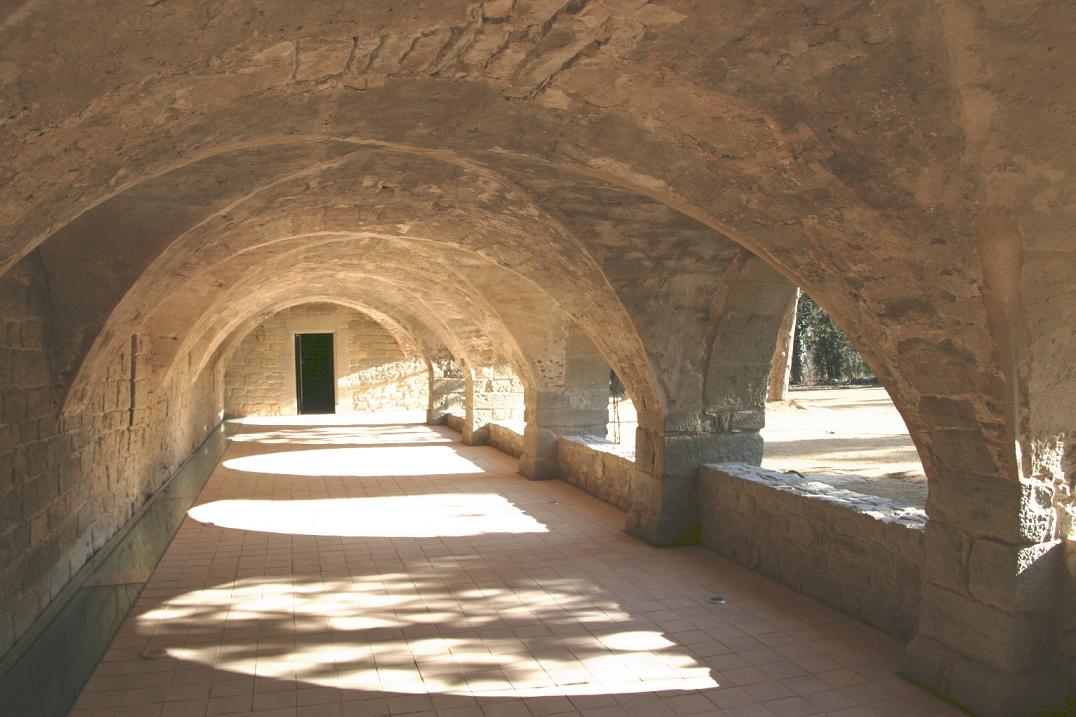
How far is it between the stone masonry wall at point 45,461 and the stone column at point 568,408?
3.78m

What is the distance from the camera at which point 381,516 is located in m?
6.77

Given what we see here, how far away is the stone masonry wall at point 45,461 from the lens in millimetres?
3965

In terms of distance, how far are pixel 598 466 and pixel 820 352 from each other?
15.6 meters

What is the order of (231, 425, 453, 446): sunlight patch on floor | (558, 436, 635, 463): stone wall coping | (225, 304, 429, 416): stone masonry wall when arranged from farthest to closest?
(225, 304, 429, 416): stone masonry wall
(231, 425, 453, 446): sunlight patch on floor
(558, 436, 635, 463): stone wall coping

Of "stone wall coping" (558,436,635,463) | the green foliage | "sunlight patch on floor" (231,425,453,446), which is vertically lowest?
"sunlight patch on floor" (231,425,453,446)

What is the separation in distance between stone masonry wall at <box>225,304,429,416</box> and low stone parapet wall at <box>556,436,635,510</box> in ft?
34.3

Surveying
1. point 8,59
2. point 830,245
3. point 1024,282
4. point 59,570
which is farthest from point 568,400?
point 8,59

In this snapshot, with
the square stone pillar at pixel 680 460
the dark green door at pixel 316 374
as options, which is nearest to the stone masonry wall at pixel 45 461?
the square stone pillar at pixel 680 460

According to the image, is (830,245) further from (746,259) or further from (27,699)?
(27,699)

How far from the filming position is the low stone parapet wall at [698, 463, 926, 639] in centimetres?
378

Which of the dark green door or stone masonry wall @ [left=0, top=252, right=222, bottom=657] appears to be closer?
stone masonry wall @ [left=0, top=252, right=222, bottom=657]

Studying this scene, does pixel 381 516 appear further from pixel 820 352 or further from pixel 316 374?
pixel 820 352

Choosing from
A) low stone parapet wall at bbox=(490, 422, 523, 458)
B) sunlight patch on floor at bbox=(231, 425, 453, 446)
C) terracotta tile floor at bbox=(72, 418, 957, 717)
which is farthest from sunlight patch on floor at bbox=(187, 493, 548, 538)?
sunlight patch on floor at bbox=(231, 425, 453, 446)

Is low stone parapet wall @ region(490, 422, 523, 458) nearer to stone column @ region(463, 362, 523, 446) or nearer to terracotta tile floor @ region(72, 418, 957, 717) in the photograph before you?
stone column @ region(463, 362, 523, 446)
